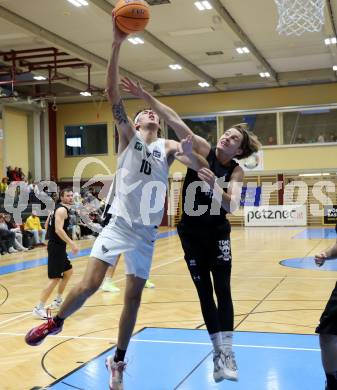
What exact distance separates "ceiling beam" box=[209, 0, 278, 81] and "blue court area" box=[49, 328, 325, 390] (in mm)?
10388

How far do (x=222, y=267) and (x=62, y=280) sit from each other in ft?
13.5

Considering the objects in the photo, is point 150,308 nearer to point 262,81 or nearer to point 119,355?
point 119,355

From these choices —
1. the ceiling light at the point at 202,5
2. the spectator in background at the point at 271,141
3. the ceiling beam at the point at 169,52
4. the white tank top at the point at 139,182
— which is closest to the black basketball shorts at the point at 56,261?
the white tank top at the point at 139,182

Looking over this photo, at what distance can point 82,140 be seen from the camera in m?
27.2

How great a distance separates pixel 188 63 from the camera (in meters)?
20.9

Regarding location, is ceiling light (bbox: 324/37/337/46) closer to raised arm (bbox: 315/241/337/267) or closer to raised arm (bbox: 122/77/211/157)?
raised arm (bbox: 122/77/211/157)

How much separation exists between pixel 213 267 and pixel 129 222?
0.73 meters

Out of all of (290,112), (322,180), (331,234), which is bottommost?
(331,234)

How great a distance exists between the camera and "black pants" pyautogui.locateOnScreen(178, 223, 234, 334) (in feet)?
14.0

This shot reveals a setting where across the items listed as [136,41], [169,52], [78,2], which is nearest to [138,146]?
[78,2]

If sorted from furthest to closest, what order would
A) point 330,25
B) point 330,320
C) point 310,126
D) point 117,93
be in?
point 310,126 < point 330,25 < point 117,93 < point 330,320

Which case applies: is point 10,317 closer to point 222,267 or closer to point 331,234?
point 222,267

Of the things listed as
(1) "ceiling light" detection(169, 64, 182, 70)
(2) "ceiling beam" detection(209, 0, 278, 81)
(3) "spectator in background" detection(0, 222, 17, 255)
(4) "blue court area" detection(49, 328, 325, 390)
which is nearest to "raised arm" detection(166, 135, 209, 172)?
(4) "blue court area" detection(49, 328, 325, 390)

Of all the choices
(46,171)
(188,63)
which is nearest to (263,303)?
A: (188,63)
